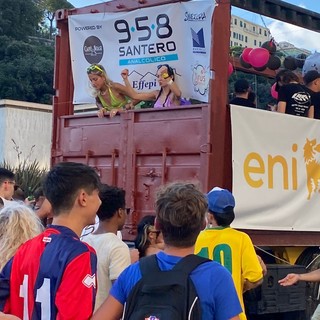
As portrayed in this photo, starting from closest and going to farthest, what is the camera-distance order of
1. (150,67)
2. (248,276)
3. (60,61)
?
(248,276) < (150,67) < (60,61)

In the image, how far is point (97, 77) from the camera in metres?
8.12

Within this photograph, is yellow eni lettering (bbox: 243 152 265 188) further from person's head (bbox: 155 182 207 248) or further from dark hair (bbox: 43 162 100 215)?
person's head (bbox: 155 182 207 248)

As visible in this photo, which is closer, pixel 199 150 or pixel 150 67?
pixel 199 150

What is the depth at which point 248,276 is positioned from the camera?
14.3 feet

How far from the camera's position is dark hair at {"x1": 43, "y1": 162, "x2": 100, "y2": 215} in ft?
10.0

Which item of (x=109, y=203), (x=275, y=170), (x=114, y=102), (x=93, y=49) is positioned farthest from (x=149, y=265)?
(x=93, y=49)

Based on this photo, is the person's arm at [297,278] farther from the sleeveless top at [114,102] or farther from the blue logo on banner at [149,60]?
the sleeveless top at [114,102]

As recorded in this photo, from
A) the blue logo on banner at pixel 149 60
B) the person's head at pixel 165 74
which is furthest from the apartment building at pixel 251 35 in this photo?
the person's head at pixel 165 74

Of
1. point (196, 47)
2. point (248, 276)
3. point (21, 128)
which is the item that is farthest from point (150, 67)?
point (21, 128)

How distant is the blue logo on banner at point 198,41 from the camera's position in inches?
274

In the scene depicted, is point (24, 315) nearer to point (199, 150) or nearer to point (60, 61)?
point (199, 150)

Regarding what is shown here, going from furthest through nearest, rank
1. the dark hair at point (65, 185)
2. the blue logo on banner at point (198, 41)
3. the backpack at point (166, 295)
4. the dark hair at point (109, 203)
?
the blue logo on banner at point (198, 41) → the dark hair at point (109, 203) → the dark hair at point (65, 185) → the backpack at point (166, 295)

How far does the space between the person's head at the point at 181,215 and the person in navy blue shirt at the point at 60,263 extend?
40 cm

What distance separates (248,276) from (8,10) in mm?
44914
